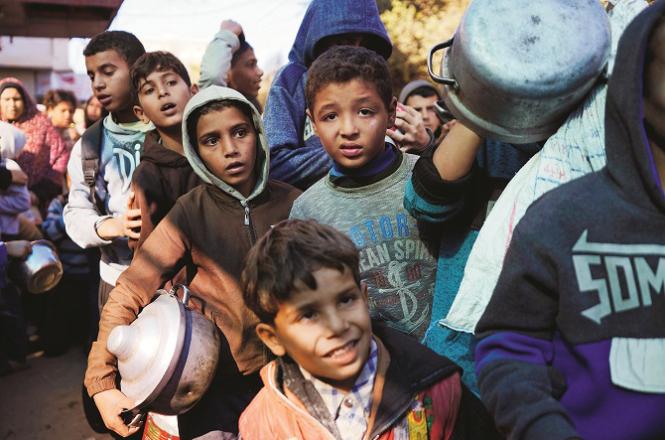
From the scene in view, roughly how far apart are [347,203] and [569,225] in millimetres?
1005

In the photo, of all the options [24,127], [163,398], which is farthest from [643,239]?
[24,127]

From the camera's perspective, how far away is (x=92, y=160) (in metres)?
3.41

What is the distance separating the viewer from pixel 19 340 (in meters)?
5.11

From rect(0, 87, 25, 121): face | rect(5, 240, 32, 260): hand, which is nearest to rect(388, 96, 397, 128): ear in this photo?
rect(5, 240, 32, 260): hand

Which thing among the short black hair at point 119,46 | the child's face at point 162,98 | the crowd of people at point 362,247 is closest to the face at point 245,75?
the crowd of people at point 362,247

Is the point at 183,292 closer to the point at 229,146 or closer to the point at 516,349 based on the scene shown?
the point at 229,146

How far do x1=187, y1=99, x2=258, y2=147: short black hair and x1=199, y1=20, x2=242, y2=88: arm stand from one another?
955mm

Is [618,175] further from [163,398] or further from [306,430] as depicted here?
[163,398]

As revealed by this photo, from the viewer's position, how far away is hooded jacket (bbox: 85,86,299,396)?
7.68 ft

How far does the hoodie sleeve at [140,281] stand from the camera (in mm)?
2180

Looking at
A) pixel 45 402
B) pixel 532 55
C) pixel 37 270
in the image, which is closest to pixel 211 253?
pixel 532 55

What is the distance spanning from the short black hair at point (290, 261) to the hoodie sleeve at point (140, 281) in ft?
2.09

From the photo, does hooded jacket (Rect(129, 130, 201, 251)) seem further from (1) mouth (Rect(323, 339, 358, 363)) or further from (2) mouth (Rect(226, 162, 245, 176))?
(1) mouth (Rect(323, 339, 358, 363))

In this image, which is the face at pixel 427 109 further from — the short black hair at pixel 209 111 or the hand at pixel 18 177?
the hand at pixel 18 177
